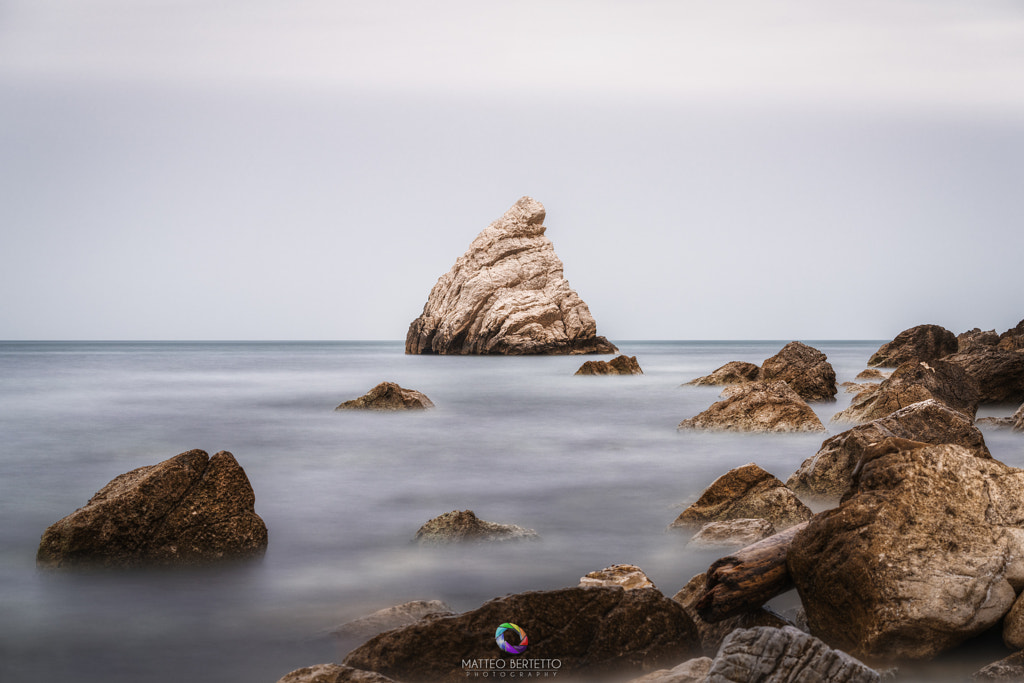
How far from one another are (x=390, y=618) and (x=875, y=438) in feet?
15.9

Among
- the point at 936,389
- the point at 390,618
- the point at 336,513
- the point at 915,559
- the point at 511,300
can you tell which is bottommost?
the point at 336,513

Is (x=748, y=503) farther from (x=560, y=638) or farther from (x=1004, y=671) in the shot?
(x=560, y=638)

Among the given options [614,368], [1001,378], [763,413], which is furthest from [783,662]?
[614,368]

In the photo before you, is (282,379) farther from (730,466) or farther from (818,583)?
(818,583)

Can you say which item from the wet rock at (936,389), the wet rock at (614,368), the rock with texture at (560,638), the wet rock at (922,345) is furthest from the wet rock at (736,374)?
the rock with texture at (560,638)

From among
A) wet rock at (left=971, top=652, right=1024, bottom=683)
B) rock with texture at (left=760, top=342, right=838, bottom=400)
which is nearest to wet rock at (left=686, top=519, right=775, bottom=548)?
wet rock at (left=971, top=652, right=1024, bottom=683)

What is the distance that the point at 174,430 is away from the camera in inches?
611

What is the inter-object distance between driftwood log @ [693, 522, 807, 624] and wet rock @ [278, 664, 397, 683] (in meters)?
1.84

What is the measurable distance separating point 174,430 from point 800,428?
11938 mm

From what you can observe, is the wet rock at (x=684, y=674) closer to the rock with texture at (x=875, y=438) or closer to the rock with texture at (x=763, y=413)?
the rock with texture at (x=875, y=438)

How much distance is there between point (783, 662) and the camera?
10.8 feet

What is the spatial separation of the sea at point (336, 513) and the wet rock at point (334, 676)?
2.14ft

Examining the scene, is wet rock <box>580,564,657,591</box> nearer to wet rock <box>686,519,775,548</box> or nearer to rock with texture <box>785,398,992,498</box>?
wet rock <box>686,519,775,548</box>

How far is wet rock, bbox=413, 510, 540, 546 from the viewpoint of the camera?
6.62 meters
